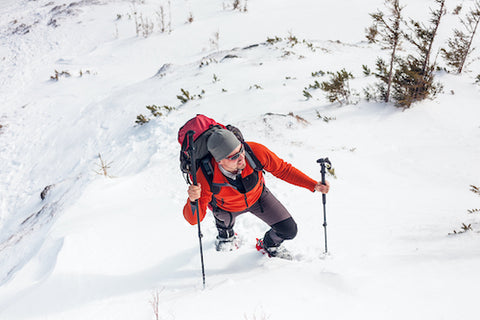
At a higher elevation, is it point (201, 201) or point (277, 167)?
point (277, 167)

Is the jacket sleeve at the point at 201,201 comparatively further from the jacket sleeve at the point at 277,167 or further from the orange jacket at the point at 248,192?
the jacket sleeve at the point at 277,167

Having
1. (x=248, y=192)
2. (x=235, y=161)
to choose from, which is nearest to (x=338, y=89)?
(x=248, y=192)

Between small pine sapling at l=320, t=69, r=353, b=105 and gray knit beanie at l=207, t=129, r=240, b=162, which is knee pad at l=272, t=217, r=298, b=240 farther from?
small pine sapling at l=320, t=69, r=353, b=105

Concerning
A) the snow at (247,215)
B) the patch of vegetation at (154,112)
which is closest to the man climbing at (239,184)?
Result: the snow at (247,215)

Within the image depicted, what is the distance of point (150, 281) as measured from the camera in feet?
10.4

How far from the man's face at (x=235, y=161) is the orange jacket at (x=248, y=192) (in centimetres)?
11

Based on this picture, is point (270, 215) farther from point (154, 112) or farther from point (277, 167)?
point (154, 112)

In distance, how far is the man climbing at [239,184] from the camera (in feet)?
7.89

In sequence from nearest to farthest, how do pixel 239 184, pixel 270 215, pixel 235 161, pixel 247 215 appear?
pixel 235 161 < pixel 239 184 < pixel 270 215 < pixel 247 215

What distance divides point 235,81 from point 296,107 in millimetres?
2518

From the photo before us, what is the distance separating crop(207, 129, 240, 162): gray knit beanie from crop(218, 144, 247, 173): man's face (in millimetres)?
44

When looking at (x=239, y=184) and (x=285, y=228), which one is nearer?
(x=239, y=184)

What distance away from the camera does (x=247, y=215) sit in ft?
13.5

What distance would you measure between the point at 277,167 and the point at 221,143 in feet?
2.29
